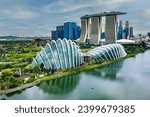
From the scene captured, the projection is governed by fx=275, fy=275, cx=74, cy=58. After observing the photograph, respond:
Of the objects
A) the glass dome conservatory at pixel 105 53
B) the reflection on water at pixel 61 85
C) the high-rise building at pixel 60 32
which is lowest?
the reflection on water at pixel 61 85

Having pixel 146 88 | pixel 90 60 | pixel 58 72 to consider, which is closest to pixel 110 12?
pixel 90 60

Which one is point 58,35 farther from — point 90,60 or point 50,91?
point 50,91

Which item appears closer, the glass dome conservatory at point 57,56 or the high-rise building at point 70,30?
the glass dome conservatory at point 57,56

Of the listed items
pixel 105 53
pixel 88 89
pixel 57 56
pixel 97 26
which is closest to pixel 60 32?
pixel 97 26

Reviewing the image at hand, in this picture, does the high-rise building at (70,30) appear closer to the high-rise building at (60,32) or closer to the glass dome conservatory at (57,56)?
the high-rise building at (60,32)

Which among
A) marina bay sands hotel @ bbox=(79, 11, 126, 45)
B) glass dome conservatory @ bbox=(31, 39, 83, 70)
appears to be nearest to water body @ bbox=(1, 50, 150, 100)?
glass dome conservatory @ bbox=(31, 39, 83, 70)

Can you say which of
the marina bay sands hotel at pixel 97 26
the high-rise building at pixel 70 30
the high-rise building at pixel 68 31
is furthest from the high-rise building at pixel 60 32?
the marina bay sands hotel at pixel 97 26
